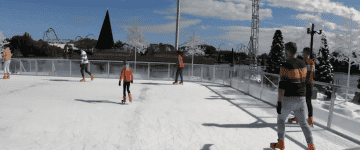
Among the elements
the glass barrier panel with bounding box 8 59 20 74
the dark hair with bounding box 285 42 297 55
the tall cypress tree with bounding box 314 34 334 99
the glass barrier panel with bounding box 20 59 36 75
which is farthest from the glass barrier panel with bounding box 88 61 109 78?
the tall cypress tree with bounding box 314 34 334 99

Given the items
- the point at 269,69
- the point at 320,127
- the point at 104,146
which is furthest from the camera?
the point at 269,69

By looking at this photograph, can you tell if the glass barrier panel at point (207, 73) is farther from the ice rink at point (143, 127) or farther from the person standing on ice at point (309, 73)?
the person standing on ice at point (309, 73)

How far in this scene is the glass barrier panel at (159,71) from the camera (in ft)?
53.0

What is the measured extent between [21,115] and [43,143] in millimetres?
2267

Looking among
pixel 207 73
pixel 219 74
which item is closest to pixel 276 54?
pixel 207 73

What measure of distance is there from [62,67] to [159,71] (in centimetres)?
653

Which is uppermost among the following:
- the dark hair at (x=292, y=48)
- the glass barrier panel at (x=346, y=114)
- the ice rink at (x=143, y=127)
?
the dark hair at (x=292, y=48)

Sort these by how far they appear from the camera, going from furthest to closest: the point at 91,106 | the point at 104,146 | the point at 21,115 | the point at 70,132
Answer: the point at 91,106 < the point at 21,115 < the point at 70,132 < the point at 104,146

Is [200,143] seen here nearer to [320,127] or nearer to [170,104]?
[320,127]

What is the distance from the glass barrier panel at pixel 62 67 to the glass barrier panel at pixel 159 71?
5.65m

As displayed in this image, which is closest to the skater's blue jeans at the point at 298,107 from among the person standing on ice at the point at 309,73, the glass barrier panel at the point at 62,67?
the person standing on ice at the point at 309,73

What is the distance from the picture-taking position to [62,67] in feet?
54.7

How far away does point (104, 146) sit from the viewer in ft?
12.8

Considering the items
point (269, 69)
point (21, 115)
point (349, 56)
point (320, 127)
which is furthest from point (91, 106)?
point (269, 69)
